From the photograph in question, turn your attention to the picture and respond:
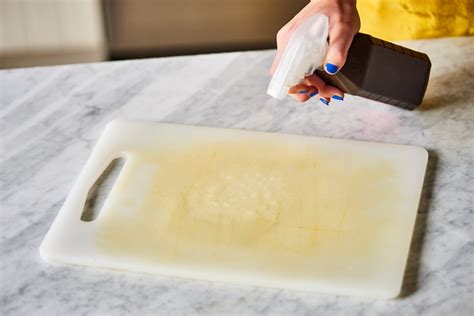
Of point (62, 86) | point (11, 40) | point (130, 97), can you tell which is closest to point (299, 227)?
point (130, 97)

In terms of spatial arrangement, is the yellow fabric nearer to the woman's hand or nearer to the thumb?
the woman's hand

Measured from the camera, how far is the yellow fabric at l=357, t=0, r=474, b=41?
133cm

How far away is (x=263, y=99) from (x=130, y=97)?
0.20 meters

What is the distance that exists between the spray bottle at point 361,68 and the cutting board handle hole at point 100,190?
235mm

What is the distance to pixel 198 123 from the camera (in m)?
1.22

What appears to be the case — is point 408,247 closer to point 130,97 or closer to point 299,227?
point 299,227

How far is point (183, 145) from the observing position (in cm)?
115

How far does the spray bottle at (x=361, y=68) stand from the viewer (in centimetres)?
111

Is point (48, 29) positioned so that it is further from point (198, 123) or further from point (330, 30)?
point (330, 30)

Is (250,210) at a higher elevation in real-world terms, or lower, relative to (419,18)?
lower

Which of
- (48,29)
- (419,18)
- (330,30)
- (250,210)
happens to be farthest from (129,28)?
(250,210)

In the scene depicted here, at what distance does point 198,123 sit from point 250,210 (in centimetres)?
23

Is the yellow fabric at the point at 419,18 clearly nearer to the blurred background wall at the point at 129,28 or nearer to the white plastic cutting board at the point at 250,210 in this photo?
the white plastic cutting board at the point at 250,210

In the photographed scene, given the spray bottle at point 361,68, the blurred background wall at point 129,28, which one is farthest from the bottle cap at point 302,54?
the blurred background wall at point 129,28
